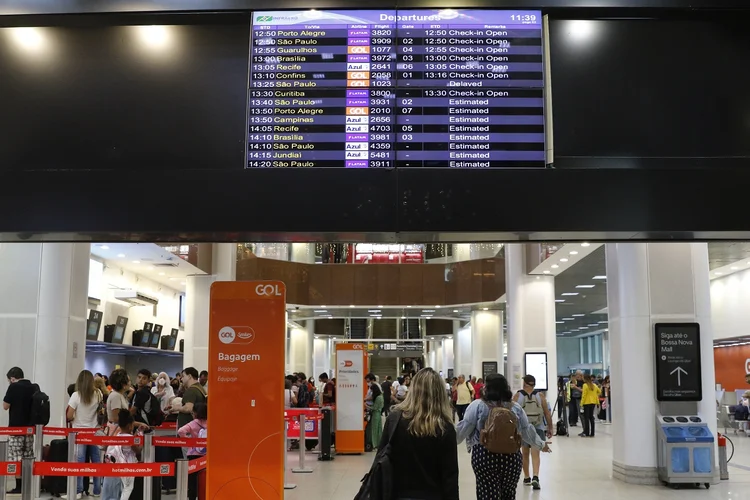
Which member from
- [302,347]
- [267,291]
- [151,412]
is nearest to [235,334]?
[267,291]

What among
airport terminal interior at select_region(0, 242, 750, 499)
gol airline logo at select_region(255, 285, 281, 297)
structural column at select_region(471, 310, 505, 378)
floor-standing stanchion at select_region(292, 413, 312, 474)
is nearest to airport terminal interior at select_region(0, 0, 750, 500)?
airport terminal interior at select_region(0, 242, 750, 499)

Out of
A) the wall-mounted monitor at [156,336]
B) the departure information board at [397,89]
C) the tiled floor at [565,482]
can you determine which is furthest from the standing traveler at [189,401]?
the wall-mounted monitor at [156,336]

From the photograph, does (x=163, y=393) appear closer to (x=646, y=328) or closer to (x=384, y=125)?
(x=646, y=328)

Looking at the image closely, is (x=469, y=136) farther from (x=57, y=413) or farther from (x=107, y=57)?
(x=57, y=413)

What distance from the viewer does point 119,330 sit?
19.0 metres

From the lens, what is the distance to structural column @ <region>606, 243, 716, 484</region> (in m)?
10.1

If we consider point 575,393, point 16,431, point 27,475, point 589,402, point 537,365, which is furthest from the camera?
point 575,393

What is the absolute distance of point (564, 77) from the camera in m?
4.26

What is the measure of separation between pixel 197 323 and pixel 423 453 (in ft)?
51.4

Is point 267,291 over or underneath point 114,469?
over

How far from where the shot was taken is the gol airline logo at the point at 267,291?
6.74m

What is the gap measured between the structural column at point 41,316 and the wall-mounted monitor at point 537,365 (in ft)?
37.3

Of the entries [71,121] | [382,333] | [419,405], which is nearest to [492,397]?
[419,405]

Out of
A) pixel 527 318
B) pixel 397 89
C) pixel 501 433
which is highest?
pixel 397 89
